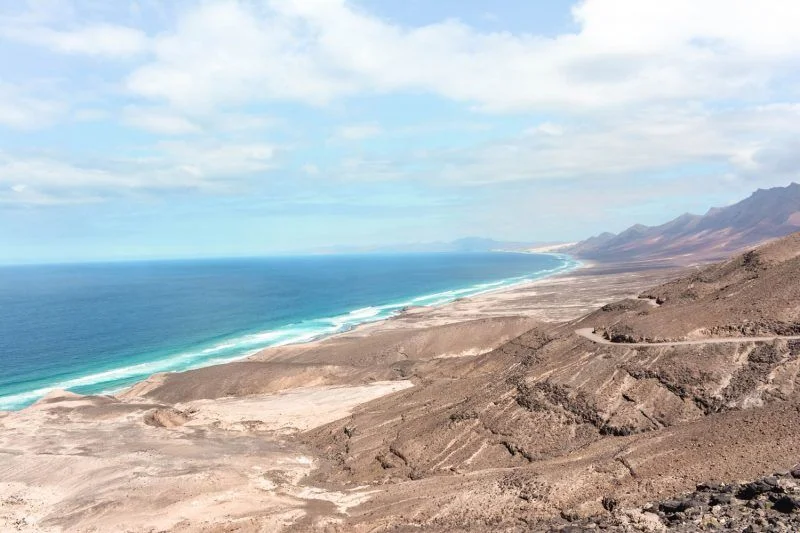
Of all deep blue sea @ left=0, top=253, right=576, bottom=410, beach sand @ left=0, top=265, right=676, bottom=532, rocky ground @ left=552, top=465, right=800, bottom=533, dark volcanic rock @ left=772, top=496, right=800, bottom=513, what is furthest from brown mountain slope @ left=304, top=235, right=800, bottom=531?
deep blue sea @ left=0, top=253, right=576, bottom=410

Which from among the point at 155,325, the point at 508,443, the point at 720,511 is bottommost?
the point at 508,443

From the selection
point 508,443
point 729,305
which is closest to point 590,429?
point 508,443

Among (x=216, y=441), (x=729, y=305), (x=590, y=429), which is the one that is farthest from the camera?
(x=216, y=441)

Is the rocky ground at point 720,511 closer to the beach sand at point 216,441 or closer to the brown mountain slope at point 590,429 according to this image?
the brown mountain slope at point 590,429

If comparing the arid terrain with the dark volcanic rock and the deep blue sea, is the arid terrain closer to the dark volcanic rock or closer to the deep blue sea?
the dark volcanic rock

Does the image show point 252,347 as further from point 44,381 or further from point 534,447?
point 534,447

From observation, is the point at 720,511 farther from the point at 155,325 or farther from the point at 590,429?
the point at 155,325

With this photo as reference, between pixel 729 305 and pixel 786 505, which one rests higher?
pixel 729 305

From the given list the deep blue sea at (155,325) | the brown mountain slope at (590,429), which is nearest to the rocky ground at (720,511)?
the brown mountain slope at (590,429)
